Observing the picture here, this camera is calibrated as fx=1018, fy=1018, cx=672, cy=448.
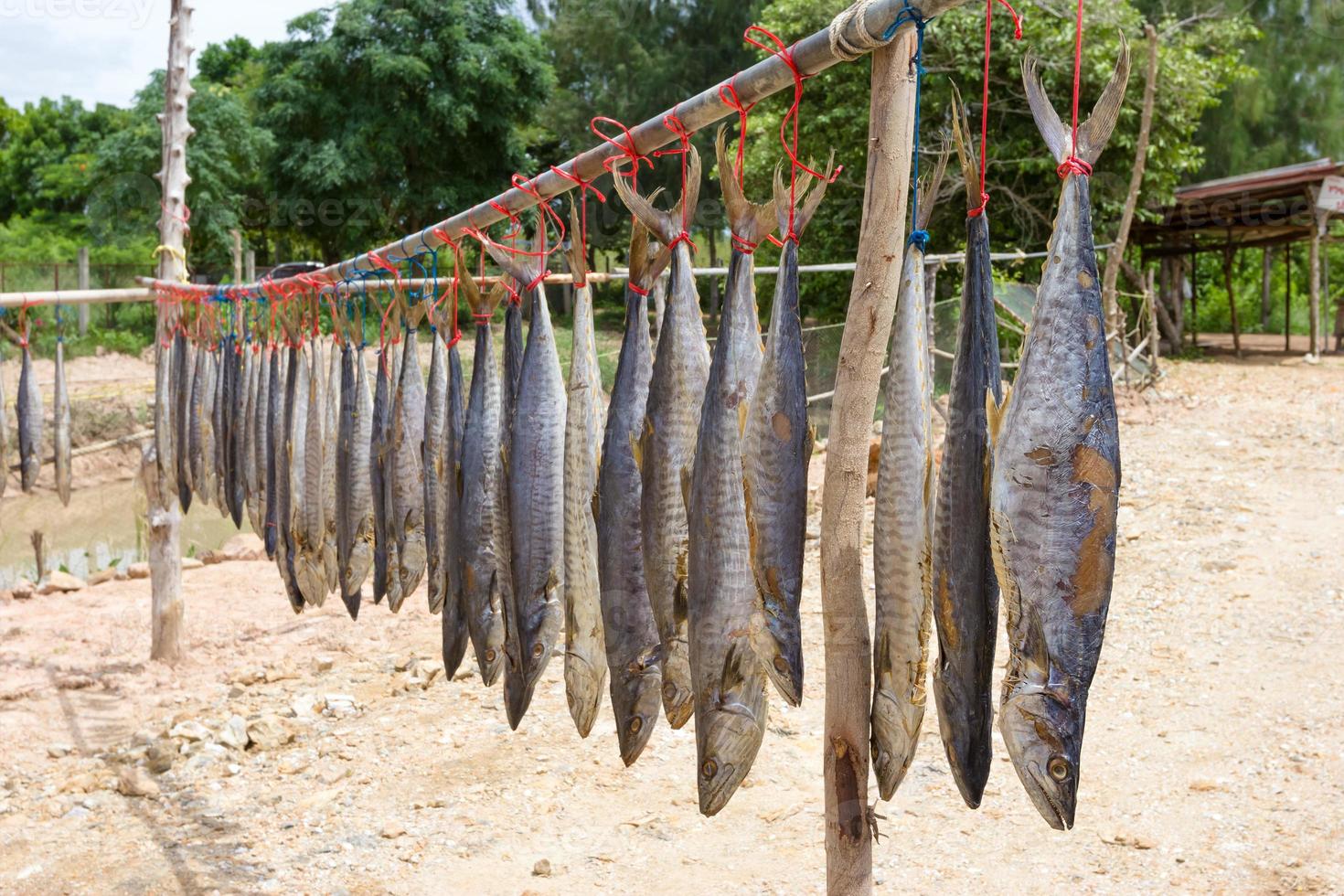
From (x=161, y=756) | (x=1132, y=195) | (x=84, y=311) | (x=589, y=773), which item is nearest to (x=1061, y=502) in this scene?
(x=589, y=773)

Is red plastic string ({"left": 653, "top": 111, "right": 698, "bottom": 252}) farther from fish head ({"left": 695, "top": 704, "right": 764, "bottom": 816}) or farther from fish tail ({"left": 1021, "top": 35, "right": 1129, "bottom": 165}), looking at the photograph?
fish head ({"left": 695, "top": 704, "right": 764, "bottom": 816})

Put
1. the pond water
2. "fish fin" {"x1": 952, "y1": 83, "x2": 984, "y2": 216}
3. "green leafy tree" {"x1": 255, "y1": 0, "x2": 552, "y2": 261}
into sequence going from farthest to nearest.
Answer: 1. "green leafy tree" {"x1": 255, "y1": 0, "x2": 552, "y2": 261}
2. the pond water
3. "fish fin" {"x1": 952, "y1": 83, "x2": 984, "y2": 216}

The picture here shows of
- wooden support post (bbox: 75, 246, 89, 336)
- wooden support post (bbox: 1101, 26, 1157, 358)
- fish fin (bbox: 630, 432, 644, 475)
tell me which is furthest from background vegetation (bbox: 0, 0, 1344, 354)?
fish fin (bbox: 630, 432, 644, 475)

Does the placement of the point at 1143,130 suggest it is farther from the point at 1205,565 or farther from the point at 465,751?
the point at 465,751

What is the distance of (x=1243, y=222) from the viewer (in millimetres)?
16547

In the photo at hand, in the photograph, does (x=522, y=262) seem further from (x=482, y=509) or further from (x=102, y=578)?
(x=102, y=578)

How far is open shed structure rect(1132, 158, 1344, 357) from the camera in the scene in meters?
14.8

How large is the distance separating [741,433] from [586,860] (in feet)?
9.11

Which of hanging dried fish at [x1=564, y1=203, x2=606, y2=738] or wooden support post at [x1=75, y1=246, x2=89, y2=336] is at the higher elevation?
wooden support post at [x1=75, y1=246, x2=89, y2=336]

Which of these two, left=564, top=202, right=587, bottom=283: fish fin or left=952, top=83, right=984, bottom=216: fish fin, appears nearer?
left=952, top=83, right=984, bottom=216: fish fin

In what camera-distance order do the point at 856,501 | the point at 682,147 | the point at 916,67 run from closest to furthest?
1. the point at 916,67
2. the point at 856,501
3. the point at 682,147

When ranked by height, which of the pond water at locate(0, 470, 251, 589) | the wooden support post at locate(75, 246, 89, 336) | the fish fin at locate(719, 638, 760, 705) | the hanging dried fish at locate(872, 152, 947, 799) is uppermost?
the wooden support post at locate(75, 246, 89, 336)

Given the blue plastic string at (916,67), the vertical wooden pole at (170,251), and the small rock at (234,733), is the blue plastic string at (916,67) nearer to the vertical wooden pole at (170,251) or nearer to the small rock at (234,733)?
the small rock at (234,733)

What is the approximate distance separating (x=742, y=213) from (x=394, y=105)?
79.6 feet
